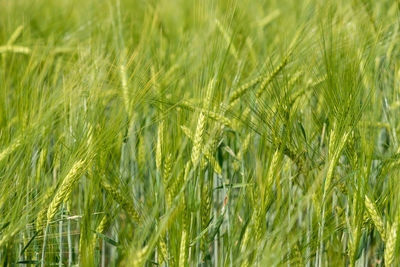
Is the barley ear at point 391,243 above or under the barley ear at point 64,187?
under

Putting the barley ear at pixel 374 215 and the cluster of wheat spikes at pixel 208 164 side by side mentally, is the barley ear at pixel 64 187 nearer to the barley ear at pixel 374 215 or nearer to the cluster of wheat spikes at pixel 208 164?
the cluster of wheat spikes at pixel 208 164

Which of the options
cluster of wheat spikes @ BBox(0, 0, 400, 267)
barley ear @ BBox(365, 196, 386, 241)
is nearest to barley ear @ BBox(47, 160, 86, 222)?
cluster of wheat spikes @ BBox(0, 0, 400, 267)

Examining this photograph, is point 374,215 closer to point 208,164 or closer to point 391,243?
point 391,243

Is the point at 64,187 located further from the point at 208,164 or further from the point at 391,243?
the point at 391,243

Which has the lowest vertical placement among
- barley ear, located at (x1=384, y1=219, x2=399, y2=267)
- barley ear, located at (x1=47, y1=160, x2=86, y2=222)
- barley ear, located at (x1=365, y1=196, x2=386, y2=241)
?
barley ear, located at (x1=384, y1=219, x2=399, y2=267)

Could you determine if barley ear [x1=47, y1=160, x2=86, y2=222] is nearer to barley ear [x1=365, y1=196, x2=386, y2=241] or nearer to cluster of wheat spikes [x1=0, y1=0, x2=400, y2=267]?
cluster of wheat spikes [x1=0, y1=0, x2=400, y2=267]

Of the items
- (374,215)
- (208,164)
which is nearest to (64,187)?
(208,164)

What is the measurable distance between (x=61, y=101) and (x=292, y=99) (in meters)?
0.40

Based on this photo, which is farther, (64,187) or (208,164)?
(208,164)

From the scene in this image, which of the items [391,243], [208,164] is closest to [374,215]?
[391,243]

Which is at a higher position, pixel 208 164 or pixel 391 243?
pixel 208 164

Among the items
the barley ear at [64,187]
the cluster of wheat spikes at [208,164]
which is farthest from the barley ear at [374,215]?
the barley ear at [64,187]

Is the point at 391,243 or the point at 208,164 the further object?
the point at 208,164

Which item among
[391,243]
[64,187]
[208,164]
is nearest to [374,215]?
[391,243]
